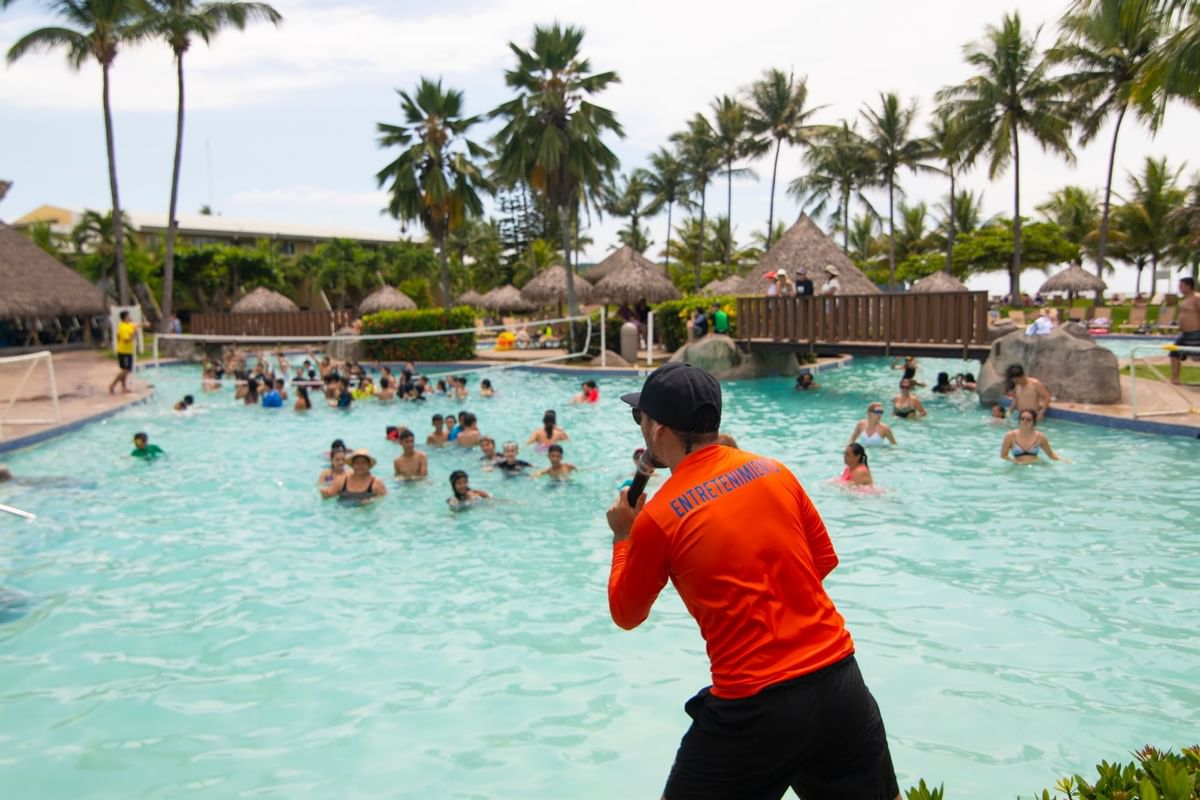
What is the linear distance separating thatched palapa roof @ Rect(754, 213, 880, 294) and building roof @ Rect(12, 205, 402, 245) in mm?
32872

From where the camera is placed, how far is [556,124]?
1266 inches

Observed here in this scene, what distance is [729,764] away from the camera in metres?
2.35

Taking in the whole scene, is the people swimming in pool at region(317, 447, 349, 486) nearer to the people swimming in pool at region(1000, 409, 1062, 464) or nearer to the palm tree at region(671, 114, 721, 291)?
the people swimming in pool at region(1000, 409, 1062, 464)

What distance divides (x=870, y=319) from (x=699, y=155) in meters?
34.7

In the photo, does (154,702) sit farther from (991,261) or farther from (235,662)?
(991,261)

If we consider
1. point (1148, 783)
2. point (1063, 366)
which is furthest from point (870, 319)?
point (1148, 783)

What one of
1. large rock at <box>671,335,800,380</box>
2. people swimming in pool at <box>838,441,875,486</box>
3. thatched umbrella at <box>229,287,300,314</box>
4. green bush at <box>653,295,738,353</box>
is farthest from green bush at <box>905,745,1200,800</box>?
thatched umbrella at <box>229,287,300,314</box>

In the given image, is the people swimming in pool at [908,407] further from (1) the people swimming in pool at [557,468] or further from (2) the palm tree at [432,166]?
(2) the palm tree at [432,166]

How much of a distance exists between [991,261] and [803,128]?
13328mm

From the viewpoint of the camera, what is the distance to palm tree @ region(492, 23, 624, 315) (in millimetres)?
31609

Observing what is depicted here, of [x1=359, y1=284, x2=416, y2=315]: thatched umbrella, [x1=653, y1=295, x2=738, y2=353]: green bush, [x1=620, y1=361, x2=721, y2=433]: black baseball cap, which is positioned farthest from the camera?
[x1=359, y1=284, x2=416, y2=315]: thatched umbrella

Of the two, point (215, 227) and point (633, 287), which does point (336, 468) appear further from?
point (215, 227)

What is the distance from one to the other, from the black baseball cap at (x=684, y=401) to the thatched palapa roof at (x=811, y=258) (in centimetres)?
2828

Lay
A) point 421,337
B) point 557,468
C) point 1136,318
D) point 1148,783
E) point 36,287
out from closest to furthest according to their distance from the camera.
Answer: point 1148,783
point 557,468
point 421,337
point 36,287
point 1136,318
